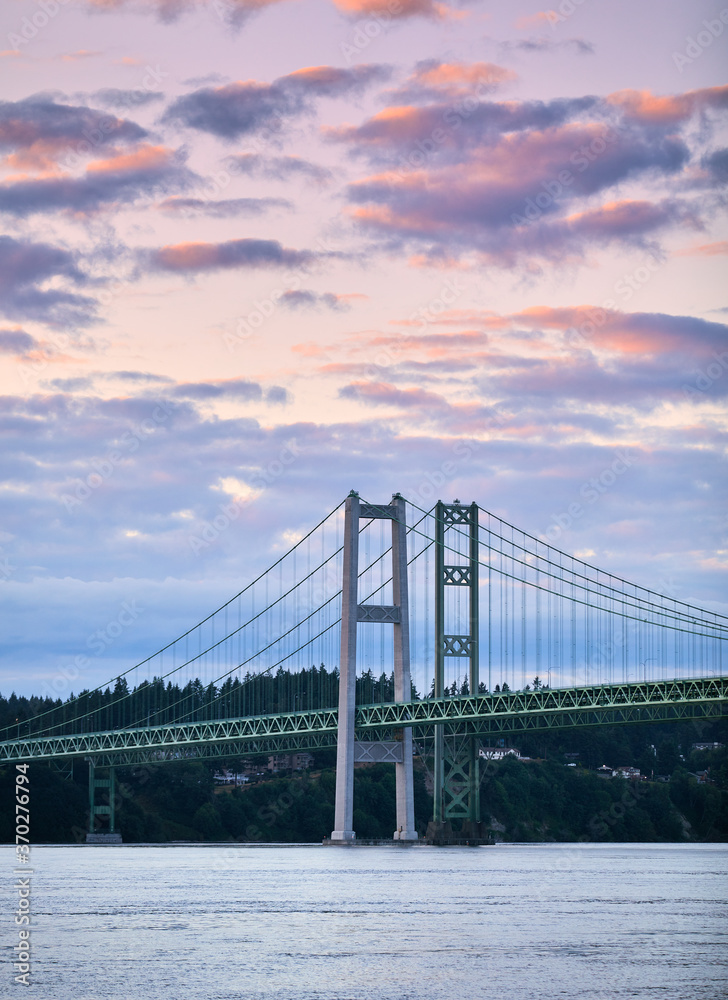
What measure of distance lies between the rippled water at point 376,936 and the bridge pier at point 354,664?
20.8m

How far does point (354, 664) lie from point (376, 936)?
47.9 meters

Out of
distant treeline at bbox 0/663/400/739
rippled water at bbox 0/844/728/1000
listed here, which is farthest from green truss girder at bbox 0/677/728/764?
rippled water at bbox 0/844/728/1000

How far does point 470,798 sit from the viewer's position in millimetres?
84750

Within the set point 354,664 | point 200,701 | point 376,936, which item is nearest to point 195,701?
point 200,701

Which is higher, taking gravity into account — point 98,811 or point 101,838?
point 98,811

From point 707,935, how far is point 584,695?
43469 mm

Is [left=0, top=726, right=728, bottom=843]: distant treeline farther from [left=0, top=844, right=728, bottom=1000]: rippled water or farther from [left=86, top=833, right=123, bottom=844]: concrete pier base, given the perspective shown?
[left=0, top=844, right=728, bottom=1000]: rippled water

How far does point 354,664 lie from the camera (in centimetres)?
7881

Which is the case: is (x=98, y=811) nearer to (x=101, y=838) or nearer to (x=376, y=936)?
(x=101, y=838)

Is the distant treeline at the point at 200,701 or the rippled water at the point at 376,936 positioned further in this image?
the distant treeline at the point at 200,701

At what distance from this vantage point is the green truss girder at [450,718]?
232 feet

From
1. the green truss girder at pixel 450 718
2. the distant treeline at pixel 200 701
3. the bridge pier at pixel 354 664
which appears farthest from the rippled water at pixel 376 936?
the distant treeline at pixel 200 701

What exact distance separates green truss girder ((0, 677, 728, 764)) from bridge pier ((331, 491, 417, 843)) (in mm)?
1929

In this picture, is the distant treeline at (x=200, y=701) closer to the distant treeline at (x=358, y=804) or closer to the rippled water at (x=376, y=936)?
the distant treeline at (x=358, y=804)
